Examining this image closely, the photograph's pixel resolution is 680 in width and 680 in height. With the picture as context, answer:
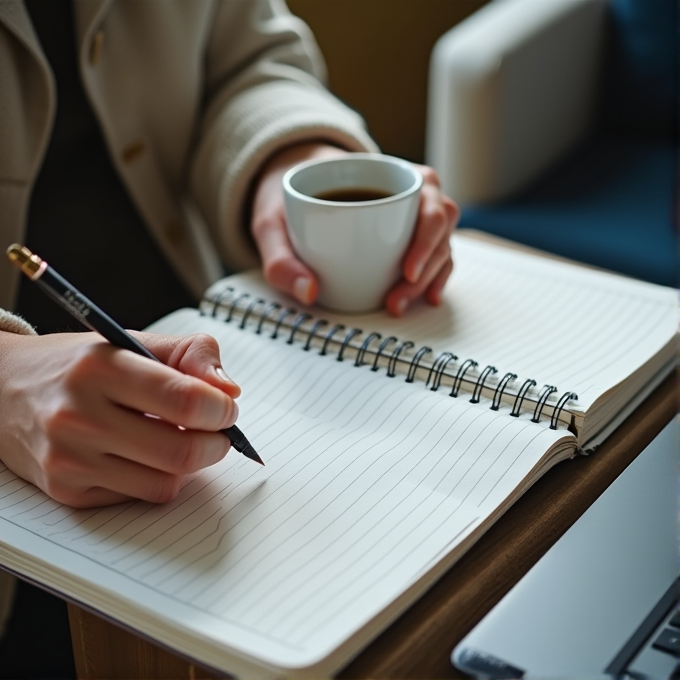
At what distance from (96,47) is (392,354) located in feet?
1.52

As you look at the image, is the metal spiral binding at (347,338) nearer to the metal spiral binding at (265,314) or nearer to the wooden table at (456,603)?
the metal spiral binding at (265,314)

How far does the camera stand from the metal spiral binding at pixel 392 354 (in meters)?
0.64

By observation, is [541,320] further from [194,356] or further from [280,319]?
[194,356]

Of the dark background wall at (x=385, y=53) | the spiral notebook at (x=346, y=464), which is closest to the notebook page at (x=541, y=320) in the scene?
the spiral notebook at (x=346, y=464)

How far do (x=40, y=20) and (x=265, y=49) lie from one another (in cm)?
26

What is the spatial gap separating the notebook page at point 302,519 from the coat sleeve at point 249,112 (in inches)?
11.7

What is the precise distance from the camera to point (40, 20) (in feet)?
2.97

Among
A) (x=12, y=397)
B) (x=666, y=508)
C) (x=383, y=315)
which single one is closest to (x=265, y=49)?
(x=383, y=315)

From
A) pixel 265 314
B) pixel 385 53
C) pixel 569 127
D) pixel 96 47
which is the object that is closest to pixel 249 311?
pixel 265 314

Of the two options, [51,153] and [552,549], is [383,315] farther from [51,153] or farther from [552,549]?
[51,153]

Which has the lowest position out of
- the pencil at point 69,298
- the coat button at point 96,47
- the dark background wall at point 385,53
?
the dark background wall at point 385,53

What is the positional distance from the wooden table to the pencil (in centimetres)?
17

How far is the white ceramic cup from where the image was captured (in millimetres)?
731

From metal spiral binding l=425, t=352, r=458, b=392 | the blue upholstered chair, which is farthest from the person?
the blue upholstered chair
